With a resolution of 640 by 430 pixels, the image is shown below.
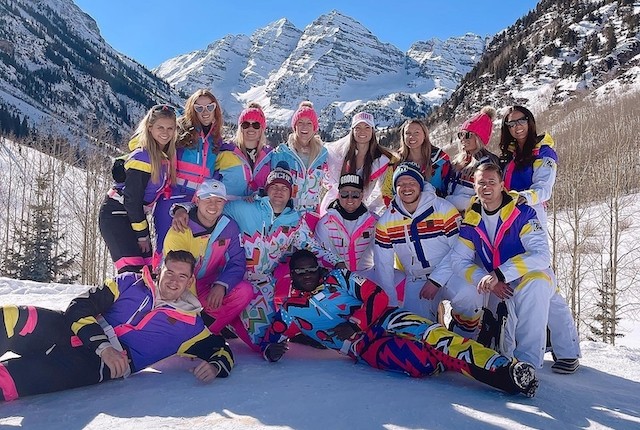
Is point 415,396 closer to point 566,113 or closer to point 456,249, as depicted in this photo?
point 456,249

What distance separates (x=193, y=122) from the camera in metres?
4.54


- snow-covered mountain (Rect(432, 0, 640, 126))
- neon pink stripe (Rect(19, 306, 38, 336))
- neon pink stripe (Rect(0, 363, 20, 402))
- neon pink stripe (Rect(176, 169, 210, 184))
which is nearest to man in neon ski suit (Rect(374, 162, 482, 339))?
neon pink stripe (Rect(176, 169, 210, 184))

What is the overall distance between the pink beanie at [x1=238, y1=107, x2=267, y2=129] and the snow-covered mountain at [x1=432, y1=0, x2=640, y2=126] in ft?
139

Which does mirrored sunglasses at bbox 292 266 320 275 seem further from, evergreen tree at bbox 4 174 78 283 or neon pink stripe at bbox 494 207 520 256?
evergreen tree at bbox 4 174 78 283

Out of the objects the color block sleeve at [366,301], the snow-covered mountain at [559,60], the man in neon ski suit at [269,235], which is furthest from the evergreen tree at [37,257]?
the snow-covered mountain at [559,60]

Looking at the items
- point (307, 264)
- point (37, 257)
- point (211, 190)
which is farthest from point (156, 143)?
point (37, 257)

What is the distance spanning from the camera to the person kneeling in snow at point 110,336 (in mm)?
2971

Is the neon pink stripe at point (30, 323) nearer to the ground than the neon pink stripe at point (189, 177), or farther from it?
nearer to the ground

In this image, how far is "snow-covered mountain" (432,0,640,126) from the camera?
167 ft

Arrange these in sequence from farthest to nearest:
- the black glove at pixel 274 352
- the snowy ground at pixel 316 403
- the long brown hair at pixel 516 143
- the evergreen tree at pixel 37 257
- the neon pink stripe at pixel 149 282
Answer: the evergreen tree at pixel 37 257
the long brown hair at pixel 516 143
the black glove at pixel 274 352
the neon pink stripe at pixel 149 282
the snowy ground at pixel 316 403

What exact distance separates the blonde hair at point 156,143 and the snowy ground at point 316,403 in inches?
62.4

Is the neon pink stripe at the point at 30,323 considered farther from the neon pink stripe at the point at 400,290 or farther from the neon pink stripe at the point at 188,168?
the neon pink stripe at the point at 400,290

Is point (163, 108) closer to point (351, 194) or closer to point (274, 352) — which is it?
point (351, 194)

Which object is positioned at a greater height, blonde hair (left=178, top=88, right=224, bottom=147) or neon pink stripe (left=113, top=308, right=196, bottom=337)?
blonde hair (left=178, top=88, right=224, bottom=147)
